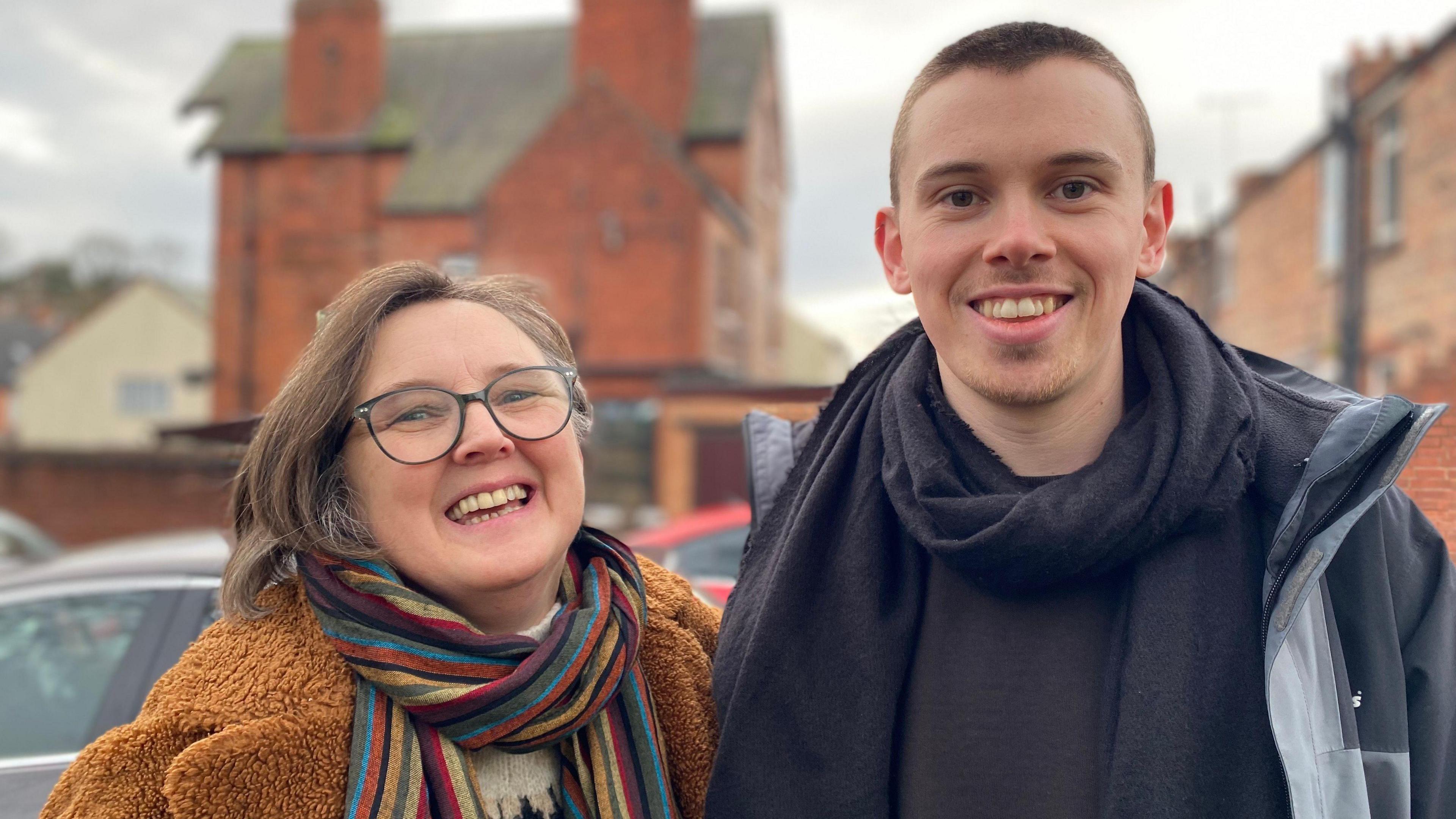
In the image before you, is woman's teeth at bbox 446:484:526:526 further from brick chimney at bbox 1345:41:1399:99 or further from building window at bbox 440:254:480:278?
brick chimney at bbox 1345:41:1399:99

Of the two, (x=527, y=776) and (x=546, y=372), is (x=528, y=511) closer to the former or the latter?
(x=546, y=372)

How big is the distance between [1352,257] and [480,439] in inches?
577

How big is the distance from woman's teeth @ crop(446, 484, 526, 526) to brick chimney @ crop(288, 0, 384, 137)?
22.5 m

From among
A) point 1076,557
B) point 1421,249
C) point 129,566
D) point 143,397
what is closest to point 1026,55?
point 1076,557

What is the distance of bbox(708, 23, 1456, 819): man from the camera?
1555 mm

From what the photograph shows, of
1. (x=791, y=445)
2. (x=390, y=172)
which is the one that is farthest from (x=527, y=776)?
(x=390, y=172)

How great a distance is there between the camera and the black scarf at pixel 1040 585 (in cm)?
157

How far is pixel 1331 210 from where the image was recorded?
1536 cm

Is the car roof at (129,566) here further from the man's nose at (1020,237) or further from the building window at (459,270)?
the man's nose at (1020,237)

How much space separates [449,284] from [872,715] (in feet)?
3.66

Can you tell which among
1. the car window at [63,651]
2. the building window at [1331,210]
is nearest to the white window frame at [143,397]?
the building window at [1331,210]

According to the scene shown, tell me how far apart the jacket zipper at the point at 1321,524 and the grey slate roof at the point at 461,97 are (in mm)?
19065

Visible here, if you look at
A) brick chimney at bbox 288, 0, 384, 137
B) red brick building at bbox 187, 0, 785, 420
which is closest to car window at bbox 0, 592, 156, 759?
red brick building at bbox 187, 0, 785, 420

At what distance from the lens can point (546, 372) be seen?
1921 mm
